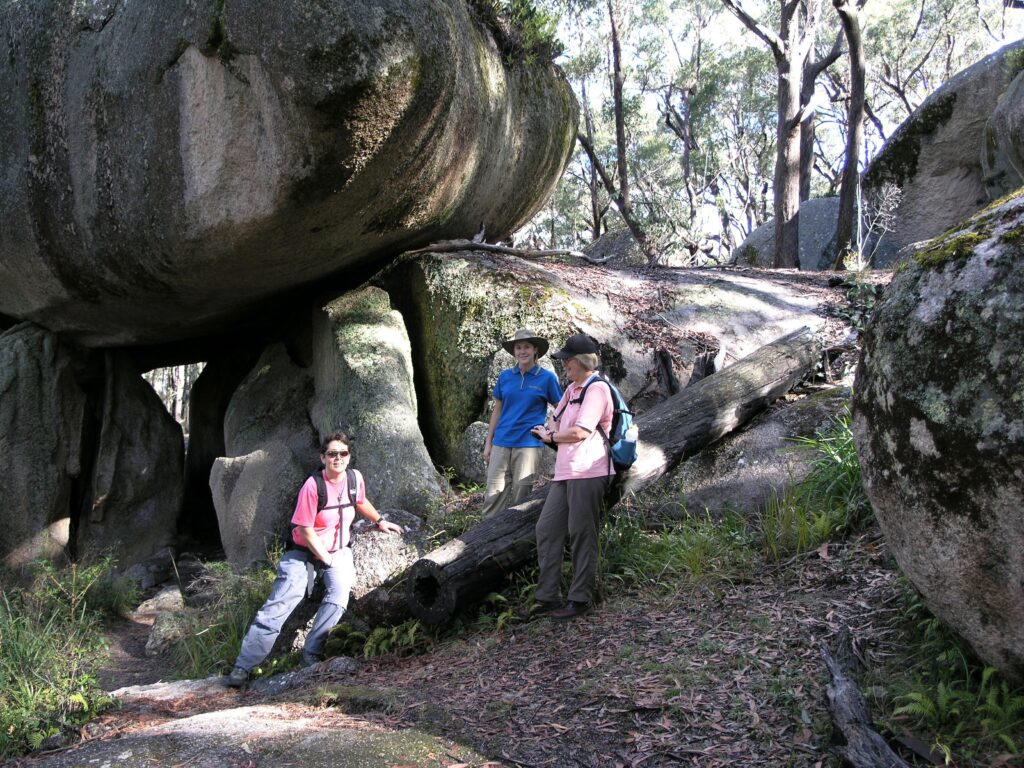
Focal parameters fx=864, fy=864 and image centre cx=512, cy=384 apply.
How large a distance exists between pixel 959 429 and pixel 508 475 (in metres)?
4.11

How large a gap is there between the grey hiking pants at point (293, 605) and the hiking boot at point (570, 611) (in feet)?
5.64

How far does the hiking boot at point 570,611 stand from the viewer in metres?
5.32

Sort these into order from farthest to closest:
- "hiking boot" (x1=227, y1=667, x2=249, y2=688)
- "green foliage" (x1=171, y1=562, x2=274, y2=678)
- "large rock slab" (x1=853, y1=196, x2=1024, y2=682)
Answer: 1. "green foliage" (x1=171, y1=562, x2=274, y2=678)
2. "hiking boot" (x1=227, y1=667, x2=249, y2=688)
3. "large rock slab" (x1=853, y1=196, x2=1024, y2=682)

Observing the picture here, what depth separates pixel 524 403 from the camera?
6758 millimetres

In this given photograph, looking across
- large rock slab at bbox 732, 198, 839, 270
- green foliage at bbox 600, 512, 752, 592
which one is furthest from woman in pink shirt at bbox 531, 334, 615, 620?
large rock slab at bbox 732, 198, 839, 270

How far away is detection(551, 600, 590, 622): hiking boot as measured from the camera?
532cm

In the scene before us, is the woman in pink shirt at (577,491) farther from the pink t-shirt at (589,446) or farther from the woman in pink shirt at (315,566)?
the woman in pink shirt at (315,566)

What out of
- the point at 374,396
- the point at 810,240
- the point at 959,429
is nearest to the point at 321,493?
the point at 374,396

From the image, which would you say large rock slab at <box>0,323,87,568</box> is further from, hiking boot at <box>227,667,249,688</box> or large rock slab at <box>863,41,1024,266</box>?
large rock slab at <box>863,41,1024,266</box>

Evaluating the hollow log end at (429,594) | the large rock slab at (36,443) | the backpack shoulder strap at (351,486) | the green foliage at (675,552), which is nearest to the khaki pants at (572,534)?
the green foliage at (675,552)

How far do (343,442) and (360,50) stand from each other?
3.13m

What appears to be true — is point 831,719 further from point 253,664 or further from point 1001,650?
point 253,664

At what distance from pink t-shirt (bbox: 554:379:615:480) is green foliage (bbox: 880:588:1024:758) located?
216 centimetres

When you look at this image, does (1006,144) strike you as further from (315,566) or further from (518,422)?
(315,566)
